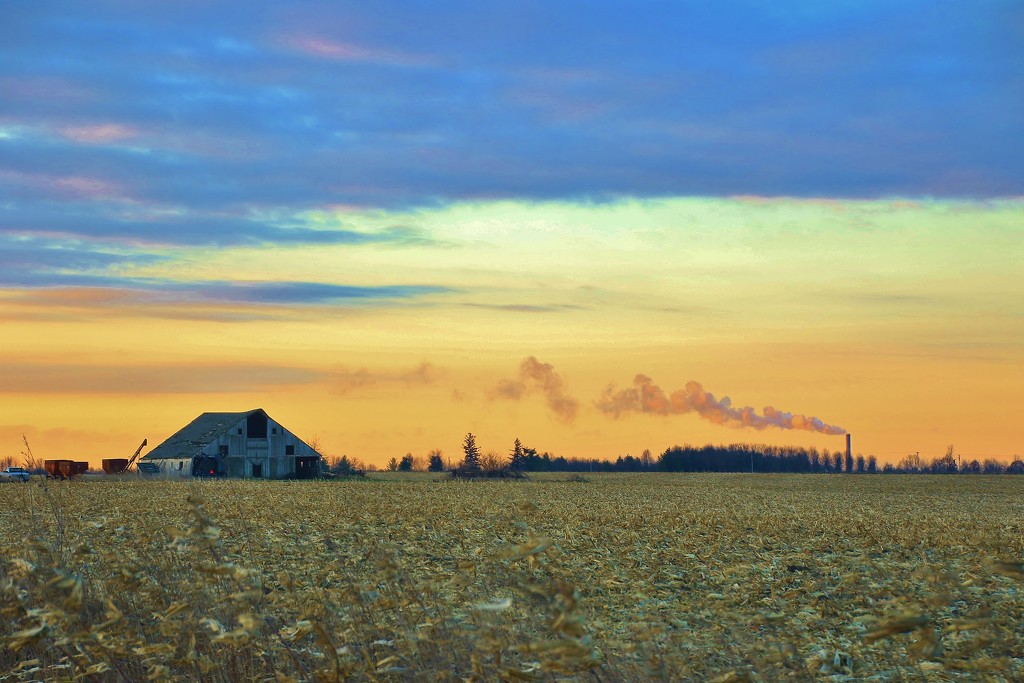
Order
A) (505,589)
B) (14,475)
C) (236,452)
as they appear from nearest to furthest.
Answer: (505,589), (236,452), (14,475)

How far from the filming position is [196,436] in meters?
83.3

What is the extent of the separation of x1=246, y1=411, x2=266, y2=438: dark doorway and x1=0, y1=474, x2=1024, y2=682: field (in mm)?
32051

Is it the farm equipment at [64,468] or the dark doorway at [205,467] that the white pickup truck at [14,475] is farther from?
the dark doorway at [205,467]

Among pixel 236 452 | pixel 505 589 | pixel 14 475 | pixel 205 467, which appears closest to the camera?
pixel 505 589

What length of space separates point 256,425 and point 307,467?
6094mm

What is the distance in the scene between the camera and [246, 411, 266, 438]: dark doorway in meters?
83.1

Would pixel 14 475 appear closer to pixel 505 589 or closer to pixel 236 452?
pixel 236 452

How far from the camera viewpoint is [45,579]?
804cm

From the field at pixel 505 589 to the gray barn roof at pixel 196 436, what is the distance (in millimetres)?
30474

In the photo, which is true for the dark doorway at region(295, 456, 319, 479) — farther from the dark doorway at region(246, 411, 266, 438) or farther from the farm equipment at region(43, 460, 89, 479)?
the farm equipment at region(43, 460, 89, 479)

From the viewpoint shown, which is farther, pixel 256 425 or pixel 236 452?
pixel 256 425

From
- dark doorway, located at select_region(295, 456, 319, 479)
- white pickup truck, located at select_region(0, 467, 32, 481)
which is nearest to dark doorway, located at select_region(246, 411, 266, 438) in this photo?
dark doorway, located at select_region(295, 456, 319, 479)

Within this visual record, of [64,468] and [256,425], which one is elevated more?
[256,425]

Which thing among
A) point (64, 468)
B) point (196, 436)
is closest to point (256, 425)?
point (196, 436)
